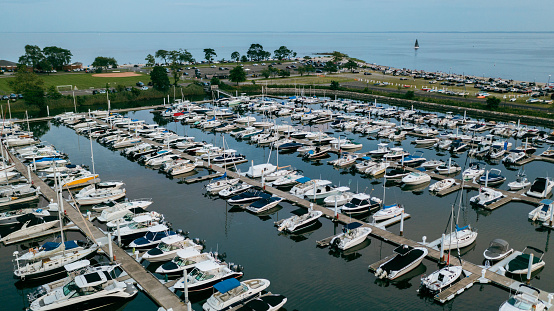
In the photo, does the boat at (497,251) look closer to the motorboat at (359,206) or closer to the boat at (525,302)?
the boat at (525,302)

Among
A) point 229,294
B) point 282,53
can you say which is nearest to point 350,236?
point 229,294

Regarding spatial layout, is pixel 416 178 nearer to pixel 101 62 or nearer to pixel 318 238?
pixel 318 238

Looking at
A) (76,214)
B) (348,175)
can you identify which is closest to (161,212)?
(76,214)

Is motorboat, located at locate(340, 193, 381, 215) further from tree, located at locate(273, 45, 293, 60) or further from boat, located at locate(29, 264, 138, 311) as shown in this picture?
tree, located at locate(273, 45, 293, 60)

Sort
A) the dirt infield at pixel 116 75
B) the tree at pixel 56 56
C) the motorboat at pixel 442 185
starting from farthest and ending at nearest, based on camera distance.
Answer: the tree at pixel 56 56
the dirt infield at pixel 116 75
the motorboat at pixel 442 185

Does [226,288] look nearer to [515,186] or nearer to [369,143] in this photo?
[515,186]

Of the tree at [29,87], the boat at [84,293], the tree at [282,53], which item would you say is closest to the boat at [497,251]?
the boat at [84,293]
